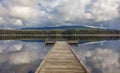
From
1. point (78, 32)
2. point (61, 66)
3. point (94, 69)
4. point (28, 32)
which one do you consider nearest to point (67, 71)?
point (61, 66)

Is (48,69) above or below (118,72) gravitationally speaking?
above

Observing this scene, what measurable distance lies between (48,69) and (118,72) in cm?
742

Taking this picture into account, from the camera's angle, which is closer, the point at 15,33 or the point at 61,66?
the point at 61,66

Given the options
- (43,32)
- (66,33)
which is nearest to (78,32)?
(66,33)

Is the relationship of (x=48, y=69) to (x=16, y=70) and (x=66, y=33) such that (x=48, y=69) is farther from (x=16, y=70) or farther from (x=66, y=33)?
(x=66, y=33)

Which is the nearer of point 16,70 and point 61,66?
point 61,66

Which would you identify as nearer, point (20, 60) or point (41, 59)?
point (20, 60)

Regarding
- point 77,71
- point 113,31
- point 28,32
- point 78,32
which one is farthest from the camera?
point 113,31

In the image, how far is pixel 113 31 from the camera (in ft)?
433

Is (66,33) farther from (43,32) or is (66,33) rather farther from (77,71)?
(77,71)

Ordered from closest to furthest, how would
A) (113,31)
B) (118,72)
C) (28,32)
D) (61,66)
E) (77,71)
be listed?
(77,71), (61,66), (118,72), (28,32), (113,31)

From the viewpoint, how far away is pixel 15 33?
386ft

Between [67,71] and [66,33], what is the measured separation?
3839 inches

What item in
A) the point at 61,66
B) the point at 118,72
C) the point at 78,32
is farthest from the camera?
the point at 78,32
